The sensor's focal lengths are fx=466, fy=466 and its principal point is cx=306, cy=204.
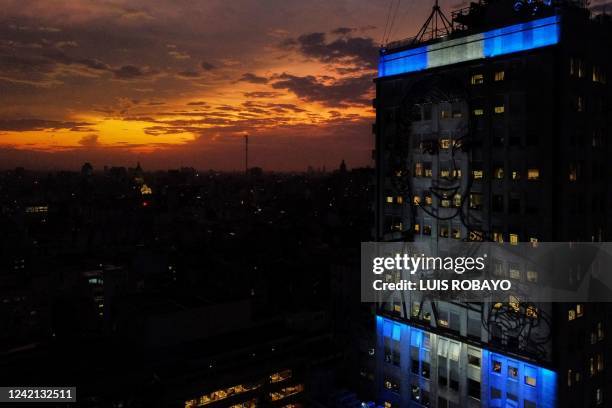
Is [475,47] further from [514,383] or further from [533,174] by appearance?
[514,383]

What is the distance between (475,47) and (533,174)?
7.40 meters

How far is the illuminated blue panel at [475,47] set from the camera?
2188 cm

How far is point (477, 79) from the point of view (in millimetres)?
Answer: 24078

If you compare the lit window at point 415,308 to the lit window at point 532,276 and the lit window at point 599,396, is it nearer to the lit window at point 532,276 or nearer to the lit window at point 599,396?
the lit window at point 532,276

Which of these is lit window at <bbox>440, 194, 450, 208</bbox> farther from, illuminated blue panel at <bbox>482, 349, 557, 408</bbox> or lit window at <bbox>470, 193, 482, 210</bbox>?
illuminated blue panel at <bbox>482, 349, 557, 408</bbox>

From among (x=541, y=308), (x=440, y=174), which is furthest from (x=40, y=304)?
(x=541, y=308)

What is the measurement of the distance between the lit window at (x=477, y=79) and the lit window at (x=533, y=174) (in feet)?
17.1

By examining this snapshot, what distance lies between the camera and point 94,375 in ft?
107

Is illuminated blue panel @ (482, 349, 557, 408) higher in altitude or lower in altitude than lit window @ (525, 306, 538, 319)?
lower

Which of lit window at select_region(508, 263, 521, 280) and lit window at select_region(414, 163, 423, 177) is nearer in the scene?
lit window at select_region(508, 263, 521, 280)

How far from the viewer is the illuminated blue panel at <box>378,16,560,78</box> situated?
71.8 feet

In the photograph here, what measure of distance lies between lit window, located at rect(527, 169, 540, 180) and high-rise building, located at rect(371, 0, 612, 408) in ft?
0.15

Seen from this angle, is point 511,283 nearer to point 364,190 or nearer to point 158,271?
point 158,271

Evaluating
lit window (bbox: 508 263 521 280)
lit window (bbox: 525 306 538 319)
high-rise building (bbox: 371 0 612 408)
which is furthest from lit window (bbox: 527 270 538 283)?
lit window (bbox: 525 306 538 319)
